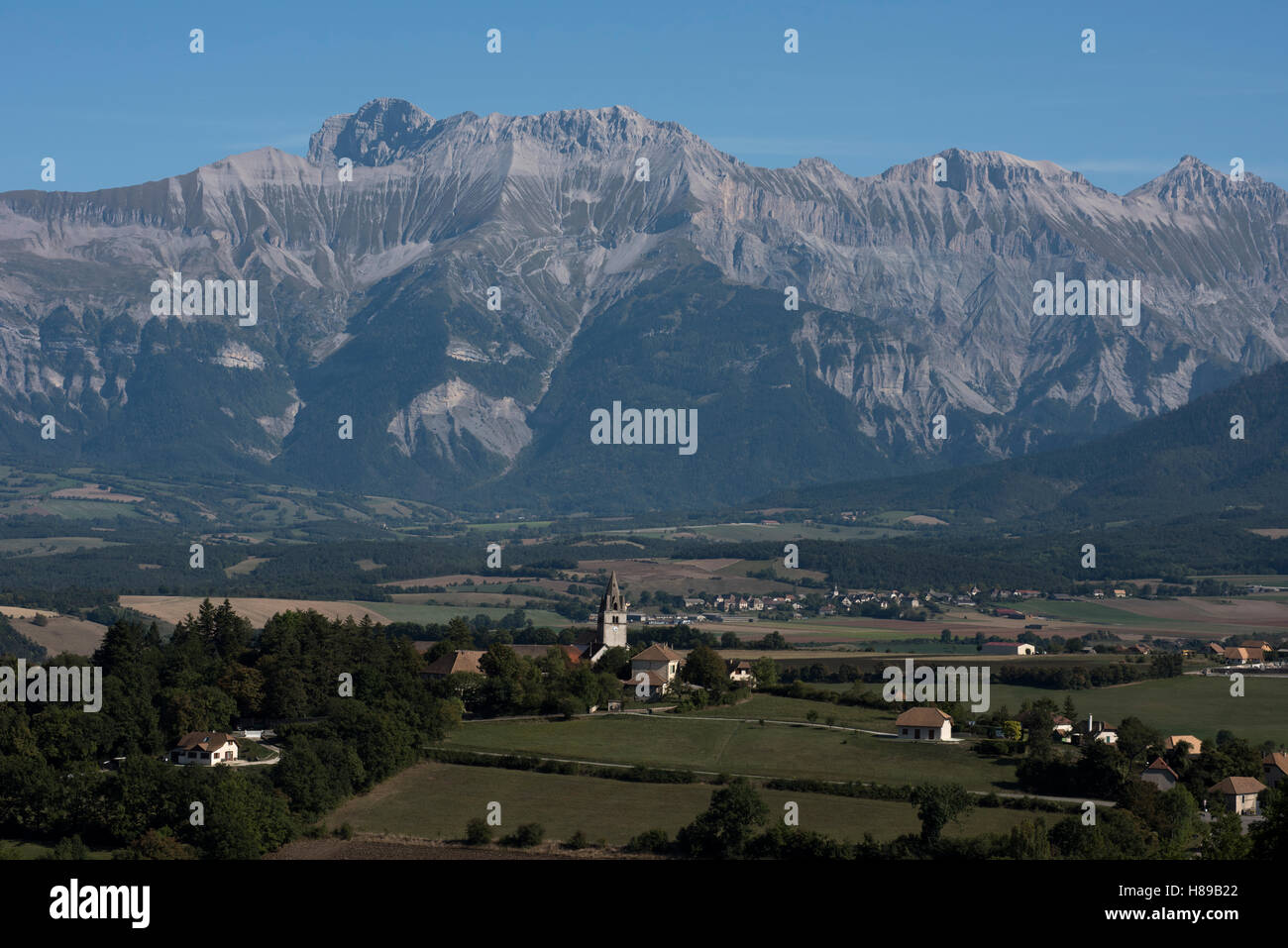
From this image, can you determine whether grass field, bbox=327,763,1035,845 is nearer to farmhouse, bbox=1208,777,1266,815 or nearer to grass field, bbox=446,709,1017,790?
grass field, bbox=446,709,1017,790

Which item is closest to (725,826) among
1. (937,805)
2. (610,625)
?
(937,805)

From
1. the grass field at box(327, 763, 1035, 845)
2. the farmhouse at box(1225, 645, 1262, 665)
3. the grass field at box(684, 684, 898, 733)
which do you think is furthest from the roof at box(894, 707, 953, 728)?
the farmhouse at box(1225, 645, 1262, 665)

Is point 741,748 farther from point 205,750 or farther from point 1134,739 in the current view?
point 205,750

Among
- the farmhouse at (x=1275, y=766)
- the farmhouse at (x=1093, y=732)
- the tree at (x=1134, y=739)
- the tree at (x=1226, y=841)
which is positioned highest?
the tree at (x=1226, y=841)

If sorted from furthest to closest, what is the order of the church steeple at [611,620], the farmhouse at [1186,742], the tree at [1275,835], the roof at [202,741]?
the church steeple at [611,620]
the farmhouse at [1186,742]
the roof at [202,741]
the tree at [1275,835]

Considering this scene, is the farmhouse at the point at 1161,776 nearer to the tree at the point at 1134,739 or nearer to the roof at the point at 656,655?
the tree at the point at 1134,739

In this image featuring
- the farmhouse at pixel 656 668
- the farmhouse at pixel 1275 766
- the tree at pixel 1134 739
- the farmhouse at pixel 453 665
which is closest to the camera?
the farmhouse at pixel 1275 766

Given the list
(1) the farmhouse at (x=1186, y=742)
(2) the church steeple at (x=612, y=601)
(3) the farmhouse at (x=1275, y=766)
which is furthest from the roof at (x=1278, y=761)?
(2) the church steeple at (x=612, y=601)
